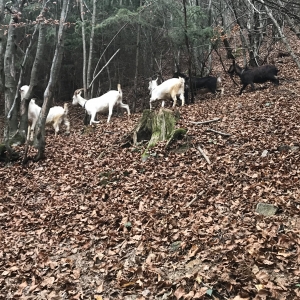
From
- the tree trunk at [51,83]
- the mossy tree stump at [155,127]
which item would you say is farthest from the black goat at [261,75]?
the tree trunk at [51,83]

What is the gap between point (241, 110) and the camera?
468 inches

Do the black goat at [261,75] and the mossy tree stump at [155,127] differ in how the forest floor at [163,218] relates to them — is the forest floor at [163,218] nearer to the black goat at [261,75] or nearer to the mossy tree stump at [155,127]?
the mossy tree stump at [155,127]

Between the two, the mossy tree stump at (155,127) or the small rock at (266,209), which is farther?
the mossy tree stump at (155,127)

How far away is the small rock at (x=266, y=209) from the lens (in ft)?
18.9

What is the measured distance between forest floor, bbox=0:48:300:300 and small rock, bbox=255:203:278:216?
0.38 feet

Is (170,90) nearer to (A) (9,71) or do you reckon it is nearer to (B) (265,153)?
(A) (9,71)

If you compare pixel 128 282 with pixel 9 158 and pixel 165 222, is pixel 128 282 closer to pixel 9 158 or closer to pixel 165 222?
pixel 165 222

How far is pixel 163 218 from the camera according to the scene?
6.29m

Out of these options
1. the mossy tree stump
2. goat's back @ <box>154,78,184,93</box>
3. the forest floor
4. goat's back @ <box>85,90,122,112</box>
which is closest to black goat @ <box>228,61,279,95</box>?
goat's back @ <box>154,78,184,93</box>

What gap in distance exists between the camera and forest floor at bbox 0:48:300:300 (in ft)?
14.9

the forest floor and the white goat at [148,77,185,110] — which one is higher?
the white goat at [148,77,185,110]

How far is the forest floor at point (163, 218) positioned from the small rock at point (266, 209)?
11 cm

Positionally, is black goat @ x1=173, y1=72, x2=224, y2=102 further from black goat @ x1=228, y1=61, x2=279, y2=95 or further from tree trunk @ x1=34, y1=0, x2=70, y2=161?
tree trunk @ x1=34, y1=0, x2=70, y2=161

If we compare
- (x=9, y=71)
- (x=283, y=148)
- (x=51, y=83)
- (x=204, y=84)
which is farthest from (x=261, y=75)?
(x=9, y=71)
